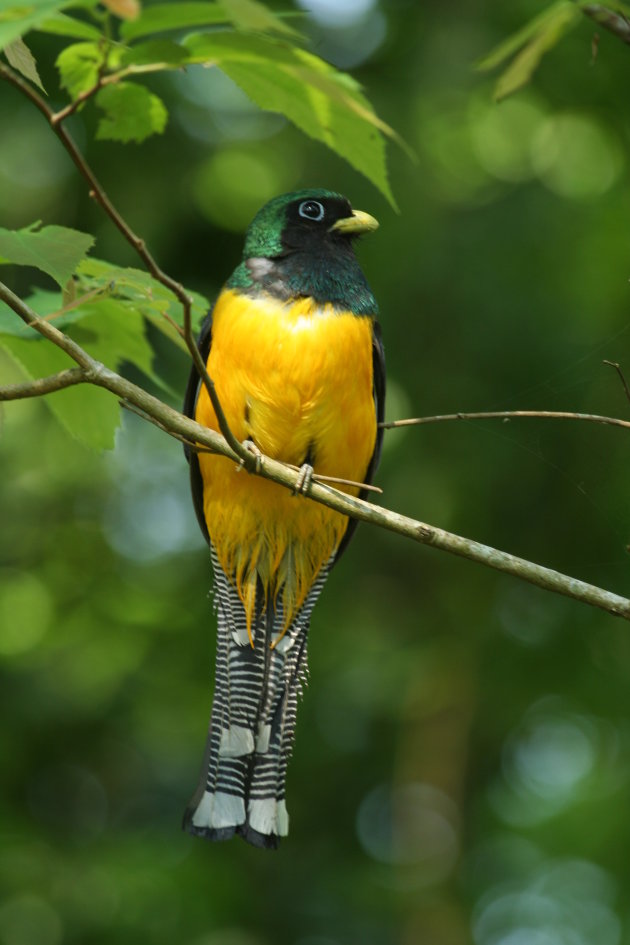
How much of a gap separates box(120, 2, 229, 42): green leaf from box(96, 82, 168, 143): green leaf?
0.85m

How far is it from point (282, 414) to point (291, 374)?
14 centimetres

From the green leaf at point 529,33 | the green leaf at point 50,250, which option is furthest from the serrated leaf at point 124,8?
the green leaf at point 529,33

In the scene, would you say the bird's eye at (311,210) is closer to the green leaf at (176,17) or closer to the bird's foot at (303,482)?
the bird's foot at (303,482)

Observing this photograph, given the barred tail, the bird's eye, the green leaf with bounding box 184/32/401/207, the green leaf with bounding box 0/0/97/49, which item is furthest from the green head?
the green leaf with bounding box 0/0/97/49

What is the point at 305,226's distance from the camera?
433 centimetres

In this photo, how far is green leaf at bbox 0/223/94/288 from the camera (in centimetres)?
237

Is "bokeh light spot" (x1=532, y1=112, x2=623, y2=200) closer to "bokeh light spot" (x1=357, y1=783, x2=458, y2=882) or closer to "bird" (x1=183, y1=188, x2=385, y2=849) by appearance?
"bokeh light spot" (x1=357, y1=783, x2=458, y2=882)

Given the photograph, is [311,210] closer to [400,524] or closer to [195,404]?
[195,404]

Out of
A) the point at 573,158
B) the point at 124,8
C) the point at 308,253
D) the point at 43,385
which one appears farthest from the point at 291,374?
the point at 573,158

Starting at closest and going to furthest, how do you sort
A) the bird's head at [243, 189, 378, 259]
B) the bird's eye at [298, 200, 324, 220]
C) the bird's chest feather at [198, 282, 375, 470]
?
the bird's chest feather at [198, 282, 375, 470]
the bird's head at [243, 189, 378, 259]
the bird's eye at [298, 200, 324, 220]

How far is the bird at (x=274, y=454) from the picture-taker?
3949mm

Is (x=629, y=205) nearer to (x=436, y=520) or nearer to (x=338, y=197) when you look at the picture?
(x=436, y=520)

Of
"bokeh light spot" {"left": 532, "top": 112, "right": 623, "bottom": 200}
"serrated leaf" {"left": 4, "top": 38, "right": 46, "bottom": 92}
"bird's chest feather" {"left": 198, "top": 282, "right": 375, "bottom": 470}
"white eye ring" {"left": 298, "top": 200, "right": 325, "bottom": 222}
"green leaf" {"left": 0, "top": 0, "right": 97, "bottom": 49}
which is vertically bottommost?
"green leaf" {"left": 0, "top": 0, "right": 97, "bottom": 49}

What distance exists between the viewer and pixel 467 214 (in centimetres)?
851
